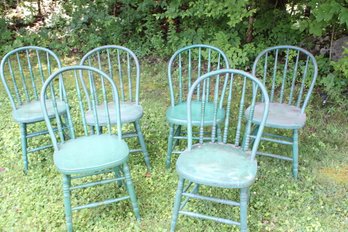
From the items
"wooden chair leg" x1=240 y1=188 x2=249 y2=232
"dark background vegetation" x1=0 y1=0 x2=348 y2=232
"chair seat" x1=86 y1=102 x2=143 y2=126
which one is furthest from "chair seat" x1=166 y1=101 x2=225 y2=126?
"wooden chair leg" x1=240 y1=188 x2=249 y2=232

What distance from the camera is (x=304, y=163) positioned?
2.69 m

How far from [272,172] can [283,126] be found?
0.46 m

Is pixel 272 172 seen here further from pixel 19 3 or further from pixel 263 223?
pixel 19 3

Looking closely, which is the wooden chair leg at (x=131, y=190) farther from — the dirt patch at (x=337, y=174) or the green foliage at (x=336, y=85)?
the green foliage at (x=336, y=85)

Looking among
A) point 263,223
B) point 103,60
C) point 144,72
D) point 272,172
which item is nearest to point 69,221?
point 263,223

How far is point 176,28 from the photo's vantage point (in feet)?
16.4

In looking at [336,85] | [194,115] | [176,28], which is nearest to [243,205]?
[194,115]

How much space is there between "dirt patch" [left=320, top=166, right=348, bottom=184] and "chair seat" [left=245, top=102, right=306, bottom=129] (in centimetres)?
49

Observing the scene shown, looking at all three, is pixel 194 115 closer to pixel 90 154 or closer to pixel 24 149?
pixel 90 154

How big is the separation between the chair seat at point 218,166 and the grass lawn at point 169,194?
459mm

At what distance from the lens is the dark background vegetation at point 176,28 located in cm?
369

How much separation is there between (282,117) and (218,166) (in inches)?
31.8

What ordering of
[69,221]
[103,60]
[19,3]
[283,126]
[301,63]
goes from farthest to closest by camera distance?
1. [19,3]
2. [103,60]
3. [301,63]
4. [283,126]
5. [69,221]

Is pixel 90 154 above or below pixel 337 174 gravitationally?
above
